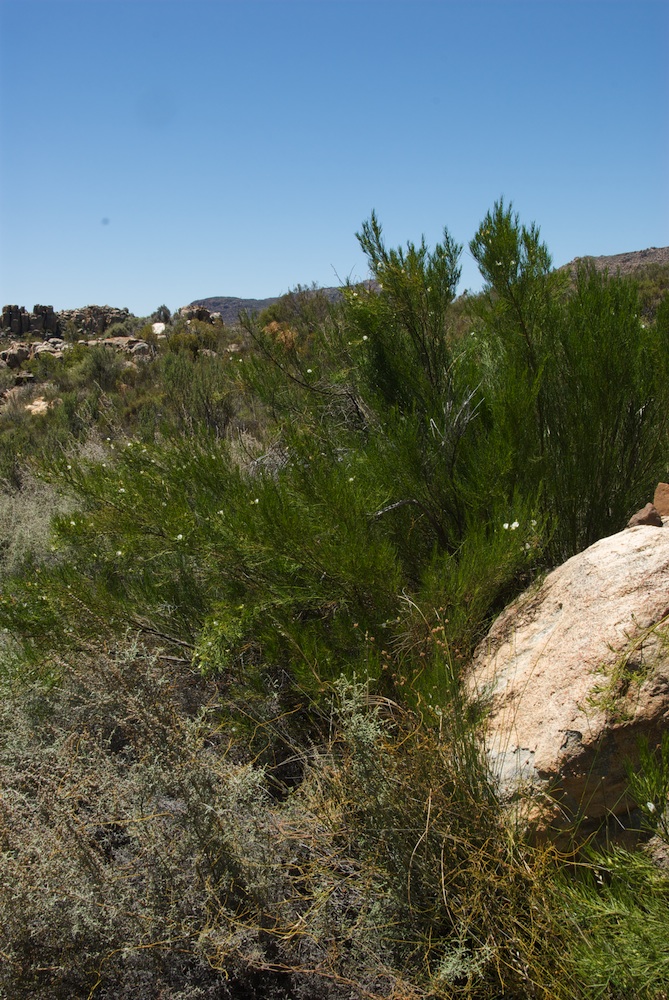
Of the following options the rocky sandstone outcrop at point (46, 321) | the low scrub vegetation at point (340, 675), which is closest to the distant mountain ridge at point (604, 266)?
the low scrub vegetation at point (340, 675)

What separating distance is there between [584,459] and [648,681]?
5.64 ft

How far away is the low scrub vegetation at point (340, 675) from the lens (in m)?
2.20

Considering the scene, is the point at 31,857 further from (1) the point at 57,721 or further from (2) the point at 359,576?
(2) the point at 359,576

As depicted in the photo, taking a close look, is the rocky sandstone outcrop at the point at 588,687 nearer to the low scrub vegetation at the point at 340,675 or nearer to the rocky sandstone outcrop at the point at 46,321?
the low scrub vegetation at the point at 340,675

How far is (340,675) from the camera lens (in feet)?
10.3

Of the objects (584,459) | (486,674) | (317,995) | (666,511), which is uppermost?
(584,459)

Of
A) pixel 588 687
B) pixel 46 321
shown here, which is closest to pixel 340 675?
pixel 588 687

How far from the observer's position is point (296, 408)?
5.45 metres

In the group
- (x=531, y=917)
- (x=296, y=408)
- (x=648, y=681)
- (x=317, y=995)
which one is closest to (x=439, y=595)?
(x=648, y=681)

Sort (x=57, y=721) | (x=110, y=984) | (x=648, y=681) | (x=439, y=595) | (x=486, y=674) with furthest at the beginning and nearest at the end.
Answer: (x=57, y=721) < (x=439, y=595) < (x=486, y=674) < (x=110, y=984) < (x=648, y=681)

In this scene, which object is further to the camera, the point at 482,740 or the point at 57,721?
the point at 57,721

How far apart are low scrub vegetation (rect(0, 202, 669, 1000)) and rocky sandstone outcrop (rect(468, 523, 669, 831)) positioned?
0.15 meters

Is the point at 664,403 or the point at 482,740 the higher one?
the point at 664,403

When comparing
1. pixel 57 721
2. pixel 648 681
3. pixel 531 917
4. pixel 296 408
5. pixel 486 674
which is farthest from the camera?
pixel 296 408
